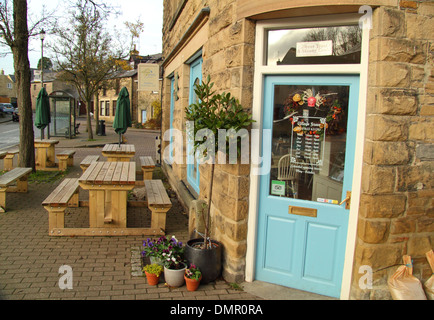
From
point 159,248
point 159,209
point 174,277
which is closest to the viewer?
point 174,277

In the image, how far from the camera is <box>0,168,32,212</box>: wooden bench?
22.2ft

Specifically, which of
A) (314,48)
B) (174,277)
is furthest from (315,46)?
(174,277)

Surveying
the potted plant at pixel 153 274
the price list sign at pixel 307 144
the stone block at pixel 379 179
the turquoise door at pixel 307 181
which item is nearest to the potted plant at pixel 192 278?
the potted plant at pixel 153 274

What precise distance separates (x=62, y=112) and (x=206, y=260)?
20.5m

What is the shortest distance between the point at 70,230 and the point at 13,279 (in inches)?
60.9

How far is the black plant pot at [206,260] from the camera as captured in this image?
423 centimetres

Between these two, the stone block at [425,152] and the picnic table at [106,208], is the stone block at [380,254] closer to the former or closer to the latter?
the stone block at [425,152]

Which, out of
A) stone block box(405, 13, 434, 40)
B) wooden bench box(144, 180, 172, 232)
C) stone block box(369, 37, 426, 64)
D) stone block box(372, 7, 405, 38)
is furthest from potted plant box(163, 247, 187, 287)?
stone block box(405, 13, 434, 40)

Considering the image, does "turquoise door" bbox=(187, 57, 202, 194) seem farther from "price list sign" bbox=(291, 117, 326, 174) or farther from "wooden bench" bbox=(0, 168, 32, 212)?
"wooden bench" bbox=(0, 168, 32, 212)

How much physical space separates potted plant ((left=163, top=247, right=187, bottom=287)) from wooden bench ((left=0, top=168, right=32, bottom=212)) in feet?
13.3

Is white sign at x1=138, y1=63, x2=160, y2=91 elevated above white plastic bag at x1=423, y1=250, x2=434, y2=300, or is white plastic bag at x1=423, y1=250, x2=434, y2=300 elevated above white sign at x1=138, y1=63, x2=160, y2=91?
white sign at x1=138, y1=63, x2=160, y2=91

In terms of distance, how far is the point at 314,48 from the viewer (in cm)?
387

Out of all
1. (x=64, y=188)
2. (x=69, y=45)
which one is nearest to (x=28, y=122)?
(x=64, y=188)

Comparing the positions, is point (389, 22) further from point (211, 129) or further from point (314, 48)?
point (211, 129)
